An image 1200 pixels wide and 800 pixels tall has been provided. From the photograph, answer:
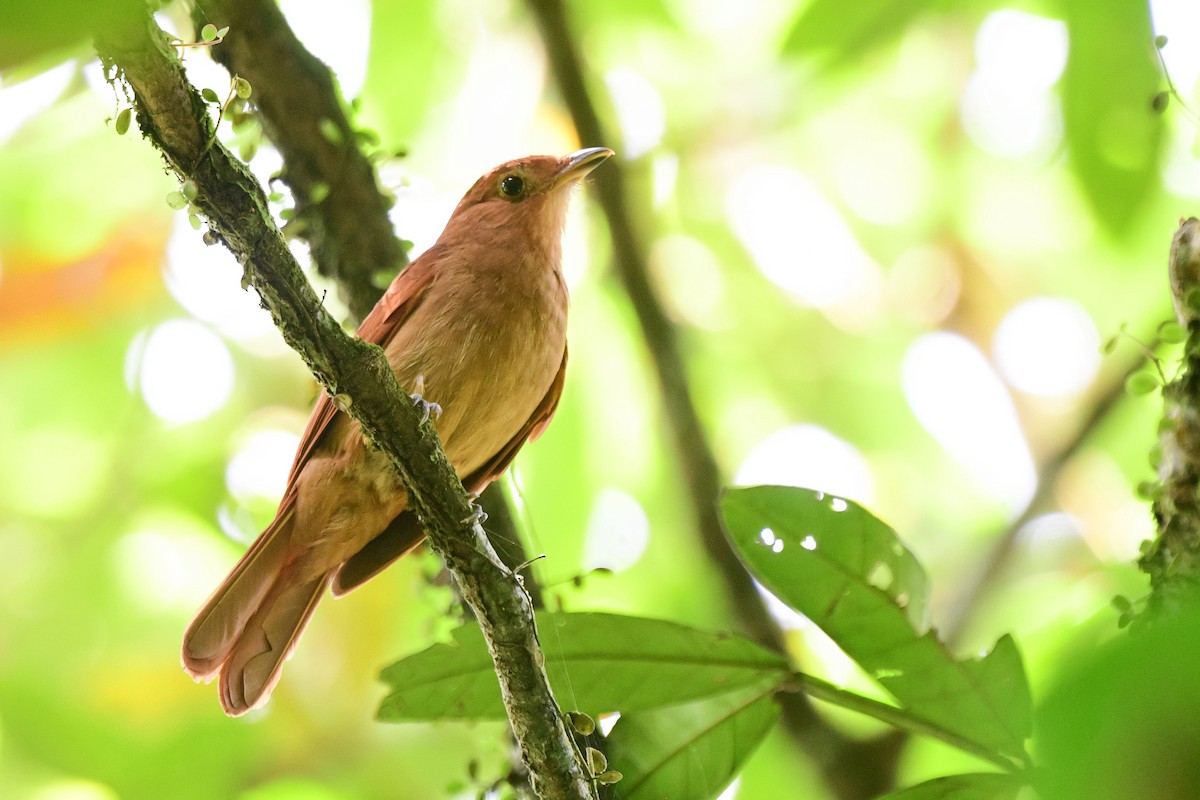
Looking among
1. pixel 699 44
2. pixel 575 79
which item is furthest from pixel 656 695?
pixel 699 44

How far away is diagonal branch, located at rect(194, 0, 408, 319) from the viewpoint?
2.77m

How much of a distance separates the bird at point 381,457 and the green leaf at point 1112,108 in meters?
1.42

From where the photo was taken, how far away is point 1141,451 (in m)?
4.48

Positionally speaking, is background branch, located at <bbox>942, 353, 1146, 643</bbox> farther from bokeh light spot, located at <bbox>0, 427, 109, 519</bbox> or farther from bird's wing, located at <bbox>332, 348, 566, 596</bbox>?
bokeh light spot, located at <bbox>0, 427, 109, 519</bbox>

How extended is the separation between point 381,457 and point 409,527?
1.25 feet

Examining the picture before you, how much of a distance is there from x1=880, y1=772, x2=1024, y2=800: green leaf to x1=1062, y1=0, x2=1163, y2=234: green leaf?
172cm

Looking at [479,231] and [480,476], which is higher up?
[479,231]

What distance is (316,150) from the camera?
2.92 metres

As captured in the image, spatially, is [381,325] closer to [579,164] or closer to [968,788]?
[579,164]

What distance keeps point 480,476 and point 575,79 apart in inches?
59.0

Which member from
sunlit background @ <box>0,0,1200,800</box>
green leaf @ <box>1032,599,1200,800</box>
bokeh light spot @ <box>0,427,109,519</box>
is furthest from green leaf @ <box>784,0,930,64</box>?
bokeh light spot @ <box>0,427,109,519</box>

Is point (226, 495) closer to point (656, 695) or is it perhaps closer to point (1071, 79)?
point (656, 695)

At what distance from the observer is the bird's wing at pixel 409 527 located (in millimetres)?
3000

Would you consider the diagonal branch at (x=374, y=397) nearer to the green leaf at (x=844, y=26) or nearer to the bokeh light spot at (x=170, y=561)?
the green leaf at (x=844, y=26)
